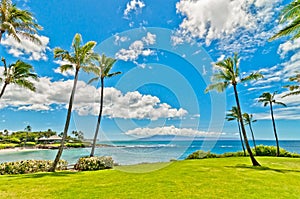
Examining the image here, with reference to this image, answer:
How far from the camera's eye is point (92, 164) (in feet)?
57.8

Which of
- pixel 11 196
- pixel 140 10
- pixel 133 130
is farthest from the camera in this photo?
pixel 140 10

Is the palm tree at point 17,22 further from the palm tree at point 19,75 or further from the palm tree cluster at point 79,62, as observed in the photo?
the palm tree at point 19,75

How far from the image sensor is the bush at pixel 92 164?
57.2ft

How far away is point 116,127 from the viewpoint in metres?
14.6

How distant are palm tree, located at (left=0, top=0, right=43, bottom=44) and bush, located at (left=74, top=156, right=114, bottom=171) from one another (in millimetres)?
10012

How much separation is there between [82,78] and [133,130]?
7229 mm

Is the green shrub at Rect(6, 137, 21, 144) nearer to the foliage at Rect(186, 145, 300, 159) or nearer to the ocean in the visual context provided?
the ocean

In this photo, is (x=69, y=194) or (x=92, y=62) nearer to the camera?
(x=69, y=194)

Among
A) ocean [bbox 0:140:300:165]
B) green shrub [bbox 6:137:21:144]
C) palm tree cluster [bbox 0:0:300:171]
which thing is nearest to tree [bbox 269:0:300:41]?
palm tree cluster [bbox 0:0:300:171]

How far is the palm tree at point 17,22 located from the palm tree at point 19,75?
370 cm

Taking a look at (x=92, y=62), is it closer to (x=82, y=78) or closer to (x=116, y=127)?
(x=82, y=78)

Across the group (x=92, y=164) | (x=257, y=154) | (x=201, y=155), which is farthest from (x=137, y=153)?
(x=92, y=164)

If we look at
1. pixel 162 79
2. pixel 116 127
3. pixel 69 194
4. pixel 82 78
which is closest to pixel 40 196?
pixel 69 194

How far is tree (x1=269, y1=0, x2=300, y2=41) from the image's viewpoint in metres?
11.2
